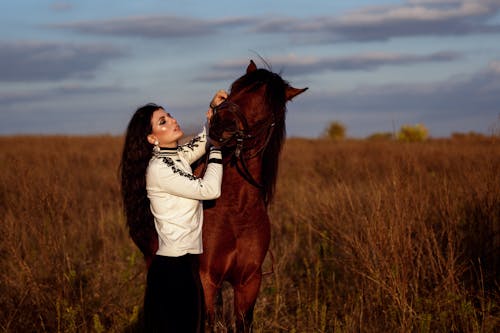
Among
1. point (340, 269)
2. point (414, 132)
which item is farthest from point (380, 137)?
point (340, 269)

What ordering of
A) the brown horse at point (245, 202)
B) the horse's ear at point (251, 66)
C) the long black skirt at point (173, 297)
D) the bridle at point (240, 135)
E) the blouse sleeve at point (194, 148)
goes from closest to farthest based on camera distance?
the long black skirt at point (173, 297), the bridle at point (240, 135), the brown horse at point (245, 202), the blouse sleeve at point (194, 148), the horse's ear at point (251, 66)

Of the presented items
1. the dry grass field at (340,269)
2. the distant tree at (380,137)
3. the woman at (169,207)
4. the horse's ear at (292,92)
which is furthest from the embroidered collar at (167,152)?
the distant tree at (380,137)

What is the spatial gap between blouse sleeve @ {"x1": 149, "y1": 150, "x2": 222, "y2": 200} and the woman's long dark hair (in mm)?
228

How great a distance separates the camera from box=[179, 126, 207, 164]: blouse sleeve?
133 inches

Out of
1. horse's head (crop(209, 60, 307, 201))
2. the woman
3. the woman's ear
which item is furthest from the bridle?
the woman's ear

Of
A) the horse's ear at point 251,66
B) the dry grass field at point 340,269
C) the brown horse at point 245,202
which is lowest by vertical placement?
the dry grass field at point 340,269

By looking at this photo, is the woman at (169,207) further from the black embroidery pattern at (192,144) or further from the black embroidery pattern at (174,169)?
the black embroidery pattern at (192,144)

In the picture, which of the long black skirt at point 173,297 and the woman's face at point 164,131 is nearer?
the long black skirt at point 173,297

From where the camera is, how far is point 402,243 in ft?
14.7

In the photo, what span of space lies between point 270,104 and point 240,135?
0.34m

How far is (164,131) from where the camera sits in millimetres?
3057

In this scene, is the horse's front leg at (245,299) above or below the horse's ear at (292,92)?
below

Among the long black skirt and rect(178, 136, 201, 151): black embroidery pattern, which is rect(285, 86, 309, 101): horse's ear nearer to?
rect(178, 136, 201, 151): black embroidery pattern

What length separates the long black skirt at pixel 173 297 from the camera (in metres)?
2.90
